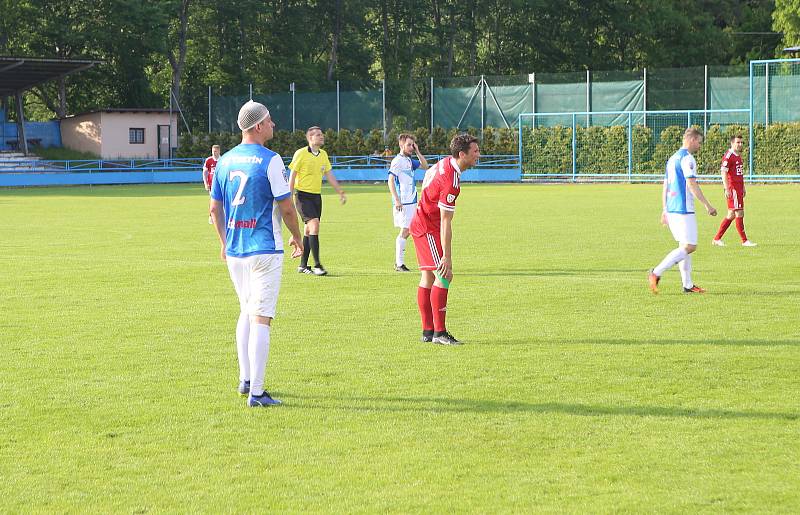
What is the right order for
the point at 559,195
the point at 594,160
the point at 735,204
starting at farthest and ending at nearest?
the point at 594,160 → the point at 559,195 → the point at 735,204

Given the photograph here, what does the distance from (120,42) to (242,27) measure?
26.3 ft

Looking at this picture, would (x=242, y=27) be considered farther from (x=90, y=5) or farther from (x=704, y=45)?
(x=704, y=45)

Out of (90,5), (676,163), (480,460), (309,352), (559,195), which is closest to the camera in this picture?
(480,460)

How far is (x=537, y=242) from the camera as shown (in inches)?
766

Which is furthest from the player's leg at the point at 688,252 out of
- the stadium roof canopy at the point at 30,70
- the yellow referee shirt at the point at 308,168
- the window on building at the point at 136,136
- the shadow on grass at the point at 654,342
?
the window on building at the point at 136,136

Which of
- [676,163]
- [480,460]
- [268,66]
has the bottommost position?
[480,460]

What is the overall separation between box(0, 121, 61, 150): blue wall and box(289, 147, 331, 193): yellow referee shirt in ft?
166

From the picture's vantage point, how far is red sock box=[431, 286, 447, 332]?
31.9ft

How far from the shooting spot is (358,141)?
56719 mm

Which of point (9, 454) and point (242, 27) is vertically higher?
point (242, 27)

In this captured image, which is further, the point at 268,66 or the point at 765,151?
the point at 268,66

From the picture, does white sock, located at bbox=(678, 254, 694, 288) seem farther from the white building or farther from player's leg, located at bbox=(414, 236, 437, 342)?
the white building

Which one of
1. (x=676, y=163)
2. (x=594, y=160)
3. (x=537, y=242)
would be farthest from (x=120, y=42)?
(x=676, y=163)

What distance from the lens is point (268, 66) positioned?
7006 cm
